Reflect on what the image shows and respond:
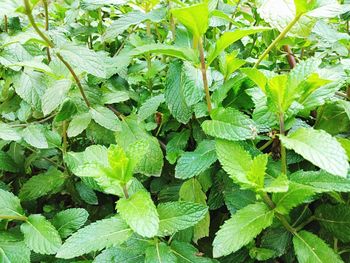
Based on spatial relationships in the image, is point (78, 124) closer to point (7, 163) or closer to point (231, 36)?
point (7, 163)

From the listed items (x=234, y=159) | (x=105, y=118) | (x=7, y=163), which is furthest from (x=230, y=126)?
(x=7, y=163)

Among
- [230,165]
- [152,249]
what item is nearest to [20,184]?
[152,249]

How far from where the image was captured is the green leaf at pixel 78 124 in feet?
2.70

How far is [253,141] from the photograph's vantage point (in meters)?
0.74

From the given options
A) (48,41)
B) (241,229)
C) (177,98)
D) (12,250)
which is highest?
(48,41)

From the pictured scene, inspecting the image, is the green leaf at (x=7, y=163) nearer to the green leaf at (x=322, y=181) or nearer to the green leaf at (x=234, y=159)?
the green leaf at (x=234, y=159)

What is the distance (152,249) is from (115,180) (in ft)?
0.45

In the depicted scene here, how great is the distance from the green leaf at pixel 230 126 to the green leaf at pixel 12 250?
0.41m

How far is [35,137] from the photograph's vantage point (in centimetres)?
82

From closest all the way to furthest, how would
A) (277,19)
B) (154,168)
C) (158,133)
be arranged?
1. (277,19)
2. (154,168)
3. (158,133)

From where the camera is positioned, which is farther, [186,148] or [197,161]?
[186,148]

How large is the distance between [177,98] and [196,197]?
205 mm

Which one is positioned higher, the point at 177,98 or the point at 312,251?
the point at 177,98

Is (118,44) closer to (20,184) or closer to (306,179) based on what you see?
(20,184)
